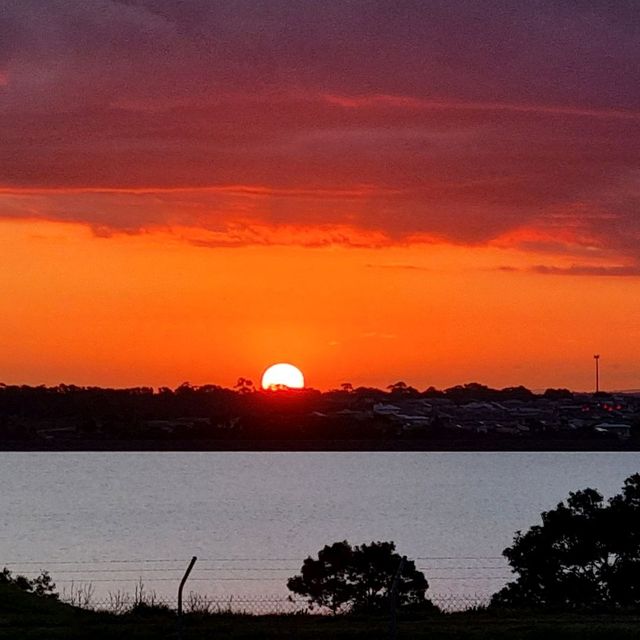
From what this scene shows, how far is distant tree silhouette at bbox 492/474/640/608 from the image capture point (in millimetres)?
28359

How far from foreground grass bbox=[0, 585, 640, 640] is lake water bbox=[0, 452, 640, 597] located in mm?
15703

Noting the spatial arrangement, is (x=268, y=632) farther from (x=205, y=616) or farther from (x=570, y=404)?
(x=570, y=404)

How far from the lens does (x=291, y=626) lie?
20.5 metres

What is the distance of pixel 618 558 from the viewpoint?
29.4m

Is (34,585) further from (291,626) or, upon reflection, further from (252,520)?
(252,520)

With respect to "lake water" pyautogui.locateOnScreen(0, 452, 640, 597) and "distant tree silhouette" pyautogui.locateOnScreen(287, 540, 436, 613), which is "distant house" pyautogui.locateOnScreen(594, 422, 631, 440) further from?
"distant tree silhouette" pyautogui.locateOnScreen(287, 540, 436, 613)

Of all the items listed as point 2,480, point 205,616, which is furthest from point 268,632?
point 2,480

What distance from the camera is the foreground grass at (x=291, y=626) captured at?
19312mm

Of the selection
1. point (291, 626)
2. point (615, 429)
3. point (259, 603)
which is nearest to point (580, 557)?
point (259, 603)

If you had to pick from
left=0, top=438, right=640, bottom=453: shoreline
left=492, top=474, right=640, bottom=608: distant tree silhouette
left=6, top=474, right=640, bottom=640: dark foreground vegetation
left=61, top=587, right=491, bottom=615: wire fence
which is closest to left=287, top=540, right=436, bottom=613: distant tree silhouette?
left=6, top=474, right=640, bottom=640: dark foreground vegetation

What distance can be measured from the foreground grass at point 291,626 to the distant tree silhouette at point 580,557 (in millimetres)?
6146

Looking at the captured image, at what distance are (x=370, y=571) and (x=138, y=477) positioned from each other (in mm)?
125631

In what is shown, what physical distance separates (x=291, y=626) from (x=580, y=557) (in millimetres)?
10168

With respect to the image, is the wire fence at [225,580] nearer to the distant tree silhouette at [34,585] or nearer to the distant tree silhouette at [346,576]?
the distant tree silhouette at [346,576]
